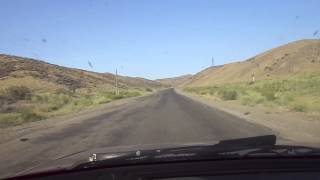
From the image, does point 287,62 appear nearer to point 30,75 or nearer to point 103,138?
point 30,75

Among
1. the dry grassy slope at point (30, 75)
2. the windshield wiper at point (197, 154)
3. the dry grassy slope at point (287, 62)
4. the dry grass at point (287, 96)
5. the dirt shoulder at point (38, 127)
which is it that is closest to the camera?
the windshield wiper at point (197, 154)

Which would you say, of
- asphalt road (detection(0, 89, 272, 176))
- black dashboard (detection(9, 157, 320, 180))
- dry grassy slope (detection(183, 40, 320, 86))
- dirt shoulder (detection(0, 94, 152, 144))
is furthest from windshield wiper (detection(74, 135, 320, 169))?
dry grassy slope (detection(183, 40, 320, 86))

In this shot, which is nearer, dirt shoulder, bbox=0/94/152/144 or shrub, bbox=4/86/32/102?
dirt shoulder, bbox=0/94/152/144

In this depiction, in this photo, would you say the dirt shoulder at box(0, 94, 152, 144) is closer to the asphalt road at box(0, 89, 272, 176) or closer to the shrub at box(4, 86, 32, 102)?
the asphalt road at box(0, 89, 272, 176)

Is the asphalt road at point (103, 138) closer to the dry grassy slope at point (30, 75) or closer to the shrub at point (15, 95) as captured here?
the shrub at point (15, 95)

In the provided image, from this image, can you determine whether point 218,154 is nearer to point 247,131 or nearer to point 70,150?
point 70,150

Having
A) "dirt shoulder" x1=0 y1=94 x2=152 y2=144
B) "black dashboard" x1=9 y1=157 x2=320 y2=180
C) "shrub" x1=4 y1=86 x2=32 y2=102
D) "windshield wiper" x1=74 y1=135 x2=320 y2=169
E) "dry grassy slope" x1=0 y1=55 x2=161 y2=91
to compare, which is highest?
"dry grassy slope" x1=0 y1=55 x2=161 y2=91

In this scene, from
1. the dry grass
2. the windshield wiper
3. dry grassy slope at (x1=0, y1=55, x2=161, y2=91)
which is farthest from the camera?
dry grassy slope at (x1=0, y1=55, x2=161, y2=91)

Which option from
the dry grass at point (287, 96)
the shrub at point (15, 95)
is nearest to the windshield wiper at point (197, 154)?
the dry grass at point (287, 96)

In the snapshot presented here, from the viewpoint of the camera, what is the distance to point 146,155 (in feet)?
14.4

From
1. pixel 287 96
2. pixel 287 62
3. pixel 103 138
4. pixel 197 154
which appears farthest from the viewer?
pixel 287 62

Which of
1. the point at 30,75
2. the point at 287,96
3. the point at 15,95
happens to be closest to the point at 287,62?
the point at 30,75

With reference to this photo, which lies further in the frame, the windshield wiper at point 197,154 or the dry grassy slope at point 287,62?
the dry grassy slope at point 287,62

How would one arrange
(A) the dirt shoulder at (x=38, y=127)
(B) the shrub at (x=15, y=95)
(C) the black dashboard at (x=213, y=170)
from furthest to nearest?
(B) the shrub at (x=15, y=95), (A) the dirt shoulder at (x=38, y=127), (C) the black dashboard at (x=213, y=170)
